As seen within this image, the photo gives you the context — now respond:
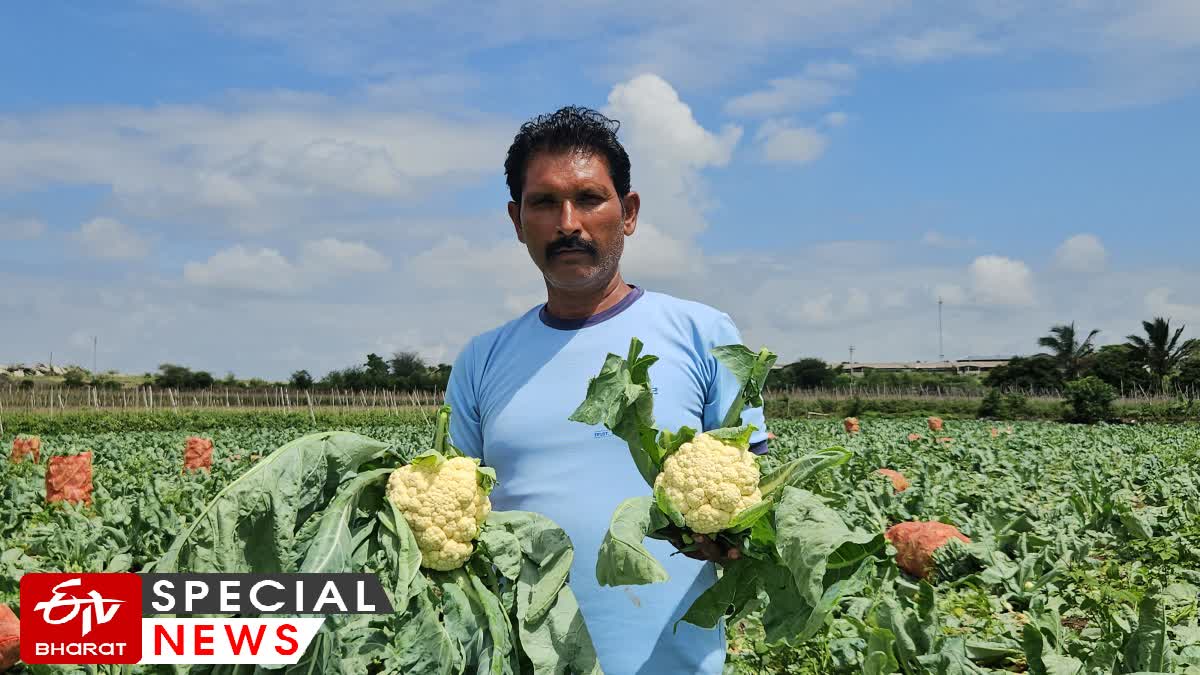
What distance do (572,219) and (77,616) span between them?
2512 mm

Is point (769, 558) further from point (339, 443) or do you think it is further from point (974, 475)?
point (974, 475)

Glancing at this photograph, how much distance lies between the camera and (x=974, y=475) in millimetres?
12188

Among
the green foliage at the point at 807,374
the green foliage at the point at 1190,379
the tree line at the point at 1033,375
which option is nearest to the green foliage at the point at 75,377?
the tree line at the point at 1033,375

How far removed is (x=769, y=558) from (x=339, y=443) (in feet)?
3.76

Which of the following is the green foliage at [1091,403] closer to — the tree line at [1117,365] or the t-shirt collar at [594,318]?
the tree line at [1117,365]

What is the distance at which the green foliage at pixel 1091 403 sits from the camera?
42.5 metres

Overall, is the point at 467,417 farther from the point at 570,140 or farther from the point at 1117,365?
the point at 1117,365

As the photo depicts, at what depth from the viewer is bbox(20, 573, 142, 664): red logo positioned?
3104mm

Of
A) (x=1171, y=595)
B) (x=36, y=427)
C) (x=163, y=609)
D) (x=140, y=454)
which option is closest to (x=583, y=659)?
(x=163, y=609)

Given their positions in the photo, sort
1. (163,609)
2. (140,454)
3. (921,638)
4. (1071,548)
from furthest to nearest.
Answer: (140,454) < (1071,548) < (921,638) < (163,609)

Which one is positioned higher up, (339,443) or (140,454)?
(339,443)

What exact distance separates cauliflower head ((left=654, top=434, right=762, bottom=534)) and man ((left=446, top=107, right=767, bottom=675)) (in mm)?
426

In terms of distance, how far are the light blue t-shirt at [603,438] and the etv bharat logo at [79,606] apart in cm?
150

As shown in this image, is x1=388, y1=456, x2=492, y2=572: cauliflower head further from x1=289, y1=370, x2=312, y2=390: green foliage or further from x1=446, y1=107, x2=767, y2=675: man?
x1=289, y1=370, x2=312, y2=390: green foliage
